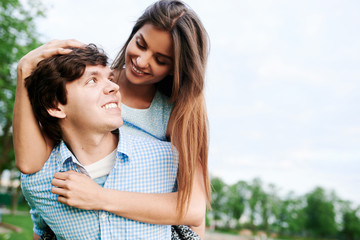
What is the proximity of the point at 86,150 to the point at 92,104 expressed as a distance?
362 millimetres

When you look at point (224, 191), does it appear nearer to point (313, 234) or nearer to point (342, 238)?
point (313, 234)

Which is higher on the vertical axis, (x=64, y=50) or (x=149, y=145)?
(x=64, y=50)

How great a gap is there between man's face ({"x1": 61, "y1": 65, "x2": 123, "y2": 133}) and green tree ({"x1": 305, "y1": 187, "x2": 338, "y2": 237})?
5608cm

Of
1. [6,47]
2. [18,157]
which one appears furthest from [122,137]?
[6,47]

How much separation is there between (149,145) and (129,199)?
1.51ft

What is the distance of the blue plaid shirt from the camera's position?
7.48ft

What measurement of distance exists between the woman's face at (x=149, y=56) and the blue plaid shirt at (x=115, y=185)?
0.68 metres

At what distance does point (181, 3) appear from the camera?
10.2 feet

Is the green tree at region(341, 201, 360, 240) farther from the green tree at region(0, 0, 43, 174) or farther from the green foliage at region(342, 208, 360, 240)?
the green tree at region(0, 0, 43, 174)

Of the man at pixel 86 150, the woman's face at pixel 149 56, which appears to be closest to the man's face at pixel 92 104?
the man at pixel 86 150

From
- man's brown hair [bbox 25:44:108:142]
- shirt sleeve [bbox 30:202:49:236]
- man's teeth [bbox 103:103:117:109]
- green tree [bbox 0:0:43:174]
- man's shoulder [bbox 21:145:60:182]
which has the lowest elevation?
shirt sleeve [bbox 30:202:49:236]

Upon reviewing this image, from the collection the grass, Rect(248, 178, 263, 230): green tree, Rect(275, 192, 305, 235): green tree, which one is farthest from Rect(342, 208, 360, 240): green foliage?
the grass

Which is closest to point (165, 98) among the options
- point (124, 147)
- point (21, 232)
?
point (124, 147)

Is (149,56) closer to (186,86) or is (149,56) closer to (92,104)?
(186,86)
